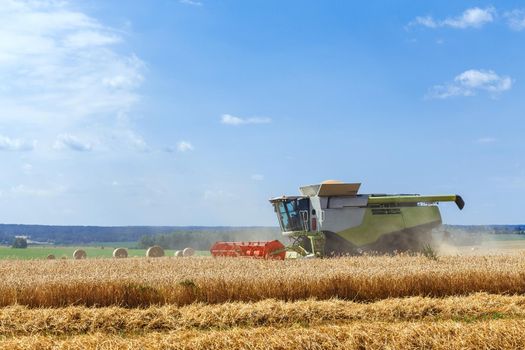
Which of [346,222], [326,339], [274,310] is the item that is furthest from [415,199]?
[326,339]

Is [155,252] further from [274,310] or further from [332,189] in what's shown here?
[274,310]

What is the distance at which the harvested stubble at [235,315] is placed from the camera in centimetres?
1014

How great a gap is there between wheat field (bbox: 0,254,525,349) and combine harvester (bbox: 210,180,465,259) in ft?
22.9

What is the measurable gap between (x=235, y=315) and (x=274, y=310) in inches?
25.9

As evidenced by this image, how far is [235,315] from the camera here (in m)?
10.5

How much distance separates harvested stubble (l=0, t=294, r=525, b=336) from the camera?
1014 centimetres

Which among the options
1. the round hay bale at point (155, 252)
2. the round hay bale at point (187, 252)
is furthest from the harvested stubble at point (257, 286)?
the round hay bale at point (187, 252)

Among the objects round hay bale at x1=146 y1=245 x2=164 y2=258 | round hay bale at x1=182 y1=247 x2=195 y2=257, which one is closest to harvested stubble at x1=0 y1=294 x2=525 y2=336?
round hay bale at x1=146 y1=245 x2=164 y2=258

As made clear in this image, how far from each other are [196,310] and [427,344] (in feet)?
12.8

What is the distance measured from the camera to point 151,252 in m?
28.4

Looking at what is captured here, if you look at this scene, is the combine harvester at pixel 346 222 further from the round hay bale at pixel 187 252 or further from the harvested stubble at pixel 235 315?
the harvested stubble at pixel 235 315

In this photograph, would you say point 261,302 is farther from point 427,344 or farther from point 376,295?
point 427,344

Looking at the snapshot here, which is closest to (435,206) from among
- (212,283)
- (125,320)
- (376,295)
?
(376,295)

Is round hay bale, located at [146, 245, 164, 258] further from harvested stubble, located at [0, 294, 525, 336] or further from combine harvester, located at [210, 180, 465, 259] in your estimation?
harvested stubble, located at [0, 294, 525, 336]
